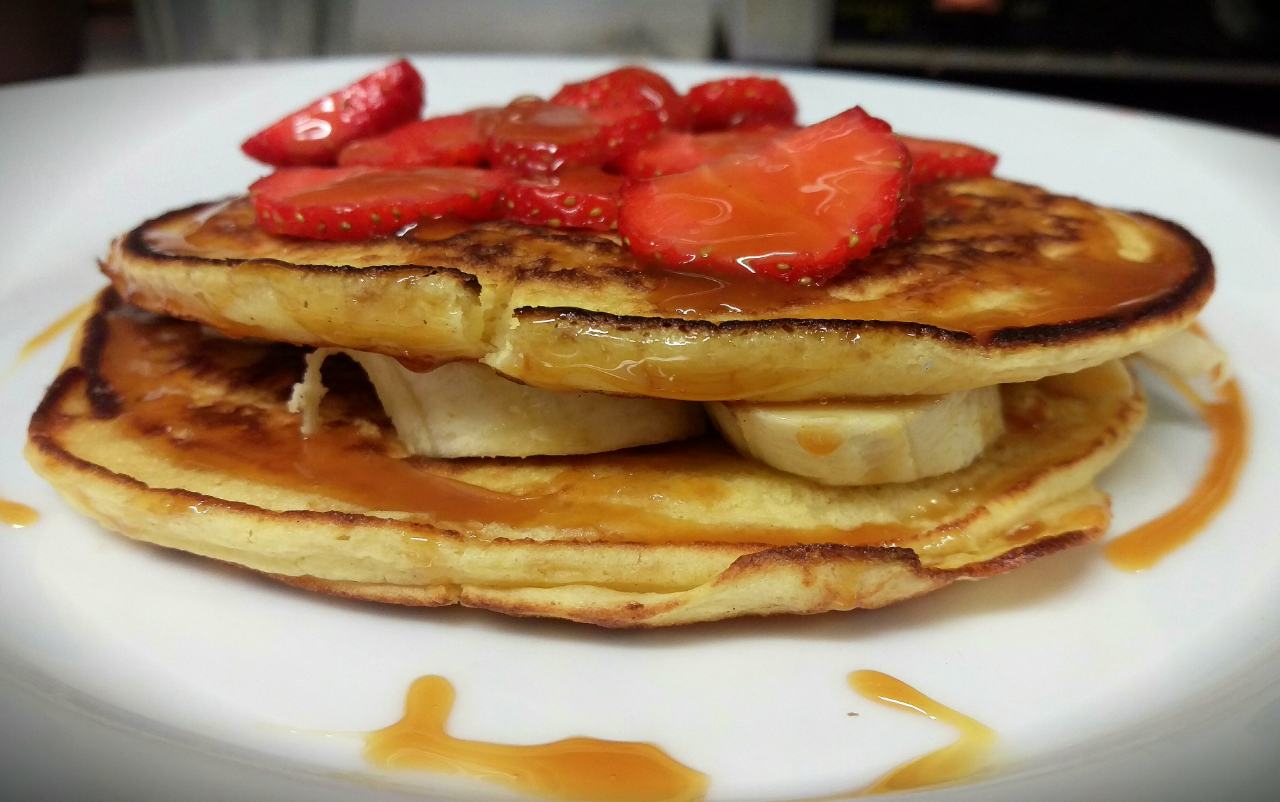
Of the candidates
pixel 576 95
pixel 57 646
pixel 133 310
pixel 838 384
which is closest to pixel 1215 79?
pixel 576 95

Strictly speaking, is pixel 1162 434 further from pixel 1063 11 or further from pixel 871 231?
pixel 1063 11

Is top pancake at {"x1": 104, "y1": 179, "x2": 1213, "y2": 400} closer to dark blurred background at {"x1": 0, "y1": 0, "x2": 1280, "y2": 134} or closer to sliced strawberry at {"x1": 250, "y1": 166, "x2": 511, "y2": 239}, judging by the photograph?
sliced strawberry at {"x1": 250, "y1": 166, "x2": 511, "y2": 239}

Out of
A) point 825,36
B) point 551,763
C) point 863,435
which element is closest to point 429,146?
point 863,435

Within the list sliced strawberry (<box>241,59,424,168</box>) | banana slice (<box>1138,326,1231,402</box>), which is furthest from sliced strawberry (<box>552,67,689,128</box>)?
banana slice (<box>1138,326,1231,402</box>)

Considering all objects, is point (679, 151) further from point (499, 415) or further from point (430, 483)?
point (430, 483)

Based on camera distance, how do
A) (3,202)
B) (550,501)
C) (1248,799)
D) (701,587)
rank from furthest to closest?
(3,202)
(550,501)
(701,587)
(1248,799)
